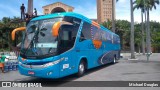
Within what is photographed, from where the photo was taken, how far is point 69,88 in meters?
10.5

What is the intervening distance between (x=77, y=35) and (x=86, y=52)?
1816mm

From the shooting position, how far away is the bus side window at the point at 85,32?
14.0m

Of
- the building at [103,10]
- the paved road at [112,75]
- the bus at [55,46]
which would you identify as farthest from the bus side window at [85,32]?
the building at [103,10]

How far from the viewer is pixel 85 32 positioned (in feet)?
47.5

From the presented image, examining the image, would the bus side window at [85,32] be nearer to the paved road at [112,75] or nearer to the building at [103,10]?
the paved road at [112,75]

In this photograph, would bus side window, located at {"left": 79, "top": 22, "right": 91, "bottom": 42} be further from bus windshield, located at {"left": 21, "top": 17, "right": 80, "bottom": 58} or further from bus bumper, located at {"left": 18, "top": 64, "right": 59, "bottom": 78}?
bus bumper, located at {"left": 18, "top": 64, "right": 59, "bottom": 78}

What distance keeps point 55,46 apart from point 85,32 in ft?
11.9

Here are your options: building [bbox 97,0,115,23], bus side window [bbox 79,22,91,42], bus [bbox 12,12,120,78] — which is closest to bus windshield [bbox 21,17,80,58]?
bus [bbox 12,12,120,78]

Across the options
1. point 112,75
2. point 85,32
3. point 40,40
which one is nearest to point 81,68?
point 112,75

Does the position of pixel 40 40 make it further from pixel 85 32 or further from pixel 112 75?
pixel 112 75

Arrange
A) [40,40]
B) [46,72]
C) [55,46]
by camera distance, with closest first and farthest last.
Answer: [46,72]
[55,46]
[40,40]

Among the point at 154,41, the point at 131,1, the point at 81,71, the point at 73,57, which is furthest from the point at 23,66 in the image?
the point at 154,41

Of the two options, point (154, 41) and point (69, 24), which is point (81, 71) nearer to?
point (69, 24)

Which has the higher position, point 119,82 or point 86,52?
point 86,52
